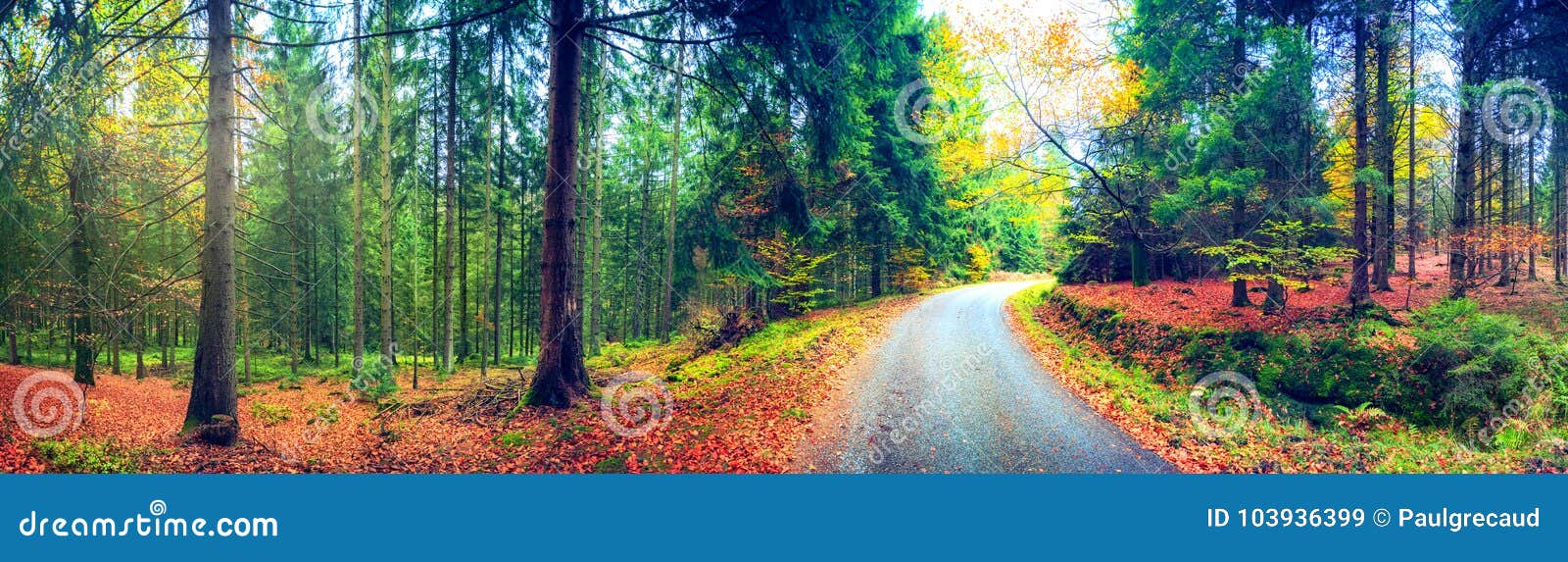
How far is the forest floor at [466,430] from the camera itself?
174 inches

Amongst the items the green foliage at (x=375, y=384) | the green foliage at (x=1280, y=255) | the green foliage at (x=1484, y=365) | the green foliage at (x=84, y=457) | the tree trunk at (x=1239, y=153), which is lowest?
the green foliage at (x=375, y=384)

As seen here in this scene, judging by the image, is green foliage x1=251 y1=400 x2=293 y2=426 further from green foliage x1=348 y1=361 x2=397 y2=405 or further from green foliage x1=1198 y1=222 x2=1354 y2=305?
green foliage x1=1198 y1=222 x2=1354 y2=305

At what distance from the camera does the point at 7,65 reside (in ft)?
15.9

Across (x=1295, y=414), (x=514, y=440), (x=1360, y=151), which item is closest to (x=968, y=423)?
(x=1295, y=414)

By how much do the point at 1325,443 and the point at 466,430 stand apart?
8892 mm

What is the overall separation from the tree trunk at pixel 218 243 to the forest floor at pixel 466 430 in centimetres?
44

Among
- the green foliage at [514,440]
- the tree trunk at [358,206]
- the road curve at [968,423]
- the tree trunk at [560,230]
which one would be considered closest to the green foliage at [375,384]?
the tree trunk at [358,206]

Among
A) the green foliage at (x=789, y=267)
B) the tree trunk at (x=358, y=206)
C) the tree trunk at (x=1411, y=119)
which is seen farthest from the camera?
the green foliage at (x=789, y=267)

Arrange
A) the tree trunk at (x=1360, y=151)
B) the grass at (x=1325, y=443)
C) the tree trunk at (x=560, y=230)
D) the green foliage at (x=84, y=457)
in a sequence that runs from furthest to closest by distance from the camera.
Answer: the tree trunk at (x=1360, y=151), the tree trunk at (x=560, y=230), the grass at (x=1325, y=443), the green foliage at (x=84, y=457)

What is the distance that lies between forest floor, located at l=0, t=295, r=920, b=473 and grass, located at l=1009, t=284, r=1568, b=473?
3.58 meters

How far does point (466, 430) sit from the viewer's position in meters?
5.77

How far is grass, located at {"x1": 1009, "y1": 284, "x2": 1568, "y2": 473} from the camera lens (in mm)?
4539

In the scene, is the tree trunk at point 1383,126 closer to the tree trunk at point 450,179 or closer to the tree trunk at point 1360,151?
the tree trunk at point 1360,151

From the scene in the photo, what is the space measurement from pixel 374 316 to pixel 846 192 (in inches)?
809
